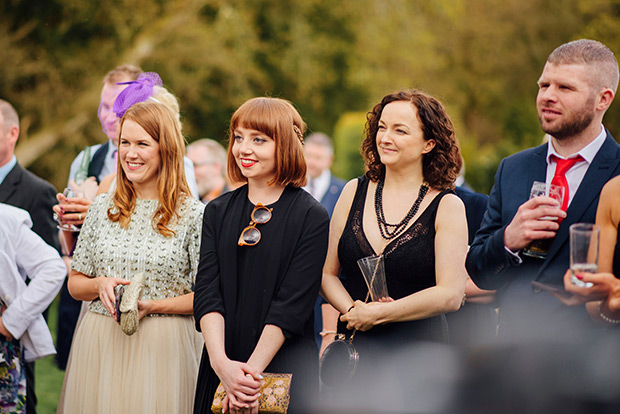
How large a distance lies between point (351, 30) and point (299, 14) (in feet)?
6.22

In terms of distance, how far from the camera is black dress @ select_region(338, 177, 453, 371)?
3.67 m

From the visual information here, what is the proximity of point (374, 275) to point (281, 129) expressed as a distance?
85 cm

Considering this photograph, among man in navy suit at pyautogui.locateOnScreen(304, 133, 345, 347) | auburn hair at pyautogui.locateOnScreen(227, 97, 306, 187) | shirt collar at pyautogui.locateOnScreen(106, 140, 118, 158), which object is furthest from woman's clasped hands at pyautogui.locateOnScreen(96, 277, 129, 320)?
man in navy suit at pyautogui.locateOnScreen(304, 133, 345, 347)

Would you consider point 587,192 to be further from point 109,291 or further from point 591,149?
point 109,291

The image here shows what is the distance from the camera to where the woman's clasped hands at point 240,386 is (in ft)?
11.1

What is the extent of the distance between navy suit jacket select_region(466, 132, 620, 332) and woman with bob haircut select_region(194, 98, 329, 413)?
81 centimetres

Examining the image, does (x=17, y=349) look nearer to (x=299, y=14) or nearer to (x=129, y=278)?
(x=129, y=278)

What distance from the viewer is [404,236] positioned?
3.71 m

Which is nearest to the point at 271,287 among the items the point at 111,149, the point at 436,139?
the point at 436,139

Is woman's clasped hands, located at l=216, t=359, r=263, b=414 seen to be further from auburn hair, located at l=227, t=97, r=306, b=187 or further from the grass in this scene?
the grass

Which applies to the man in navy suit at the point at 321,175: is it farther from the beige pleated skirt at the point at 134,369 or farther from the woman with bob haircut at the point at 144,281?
the beige pleated skirt at the point at 134,369

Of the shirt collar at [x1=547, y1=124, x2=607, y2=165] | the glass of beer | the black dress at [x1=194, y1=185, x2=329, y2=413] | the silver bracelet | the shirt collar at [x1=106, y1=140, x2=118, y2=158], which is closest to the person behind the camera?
the silver bracelet

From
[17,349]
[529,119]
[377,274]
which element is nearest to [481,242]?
[377,274]

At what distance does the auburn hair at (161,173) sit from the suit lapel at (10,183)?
6.64ft
